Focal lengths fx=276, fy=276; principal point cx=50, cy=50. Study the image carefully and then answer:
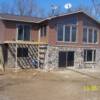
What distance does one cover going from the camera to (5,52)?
3000 cm

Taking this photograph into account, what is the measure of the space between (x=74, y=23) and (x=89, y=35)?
2566 mm

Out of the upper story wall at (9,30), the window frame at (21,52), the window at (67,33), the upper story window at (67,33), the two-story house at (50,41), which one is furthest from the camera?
the window at (67,33)

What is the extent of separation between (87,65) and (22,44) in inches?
322

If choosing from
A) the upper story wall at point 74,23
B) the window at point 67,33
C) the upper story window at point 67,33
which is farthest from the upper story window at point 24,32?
the window at point 67,33

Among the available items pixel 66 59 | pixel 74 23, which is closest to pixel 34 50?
pixel 66 59

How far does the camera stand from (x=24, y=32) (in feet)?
103

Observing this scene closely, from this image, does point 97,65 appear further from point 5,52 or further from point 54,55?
point 5,52

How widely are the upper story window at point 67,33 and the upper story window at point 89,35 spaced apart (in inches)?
58.5

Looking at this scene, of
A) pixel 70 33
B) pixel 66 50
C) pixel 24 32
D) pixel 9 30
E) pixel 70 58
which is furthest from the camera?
pixel 70 58

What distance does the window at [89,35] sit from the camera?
32.6m

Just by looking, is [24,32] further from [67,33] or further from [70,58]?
[70,58]

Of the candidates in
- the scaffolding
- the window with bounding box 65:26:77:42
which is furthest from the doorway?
the scaffolding

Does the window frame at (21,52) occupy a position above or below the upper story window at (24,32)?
below

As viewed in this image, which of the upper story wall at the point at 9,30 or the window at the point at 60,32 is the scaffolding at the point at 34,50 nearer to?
the upper story wall at the point at 9,30
